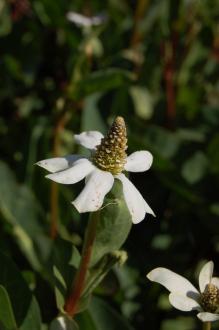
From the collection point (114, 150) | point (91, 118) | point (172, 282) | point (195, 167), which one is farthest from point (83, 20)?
point (172, 282)

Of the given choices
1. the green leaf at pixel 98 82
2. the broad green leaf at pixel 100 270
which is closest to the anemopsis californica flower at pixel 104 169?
the broad green leaf at pixel 100 270

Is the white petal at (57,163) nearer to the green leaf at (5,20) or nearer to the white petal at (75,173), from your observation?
the white petal at (75,173)

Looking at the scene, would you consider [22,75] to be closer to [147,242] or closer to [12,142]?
[12,142]

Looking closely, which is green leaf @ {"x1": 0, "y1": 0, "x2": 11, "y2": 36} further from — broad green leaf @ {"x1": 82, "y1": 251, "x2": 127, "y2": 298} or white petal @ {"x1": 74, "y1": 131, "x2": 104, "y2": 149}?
broad green leaf @ {"x1": 82, "y1": 251, "x2": 127, "y2": 298}

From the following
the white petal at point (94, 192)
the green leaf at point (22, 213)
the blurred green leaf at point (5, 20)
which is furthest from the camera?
the blurred green leaf at point (5, 20)

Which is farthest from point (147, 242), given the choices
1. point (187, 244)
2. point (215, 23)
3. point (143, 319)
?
point (215, 23)

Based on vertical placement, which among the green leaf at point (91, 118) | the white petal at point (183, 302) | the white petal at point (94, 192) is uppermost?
the green leaf at point (91, 118)

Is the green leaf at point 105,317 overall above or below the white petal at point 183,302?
below
